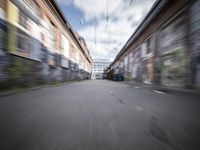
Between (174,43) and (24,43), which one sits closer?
Result: (24,43)

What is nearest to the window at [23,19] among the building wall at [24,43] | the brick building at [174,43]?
the building wall at [24,43]

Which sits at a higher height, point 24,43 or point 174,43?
point 174,43

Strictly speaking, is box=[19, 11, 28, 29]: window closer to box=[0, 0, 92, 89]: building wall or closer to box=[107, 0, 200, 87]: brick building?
box=[0, 0, 92, 89]: building wall

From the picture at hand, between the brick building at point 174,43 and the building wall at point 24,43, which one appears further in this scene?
the brick building at point 174,43

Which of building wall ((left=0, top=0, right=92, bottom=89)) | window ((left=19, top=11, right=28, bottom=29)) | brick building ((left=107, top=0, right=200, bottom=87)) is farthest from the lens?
brick building ((left=107, top=0, right=200, bottom=87))

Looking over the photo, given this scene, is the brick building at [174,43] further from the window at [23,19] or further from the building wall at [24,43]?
the window at [23,19]

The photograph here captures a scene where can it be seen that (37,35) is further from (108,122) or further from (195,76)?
(195,76)

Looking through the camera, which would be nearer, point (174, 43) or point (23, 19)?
point (23, 19)

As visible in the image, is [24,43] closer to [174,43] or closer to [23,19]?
[23,19]

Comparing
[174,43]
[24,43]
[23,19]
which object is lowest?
[24,43]

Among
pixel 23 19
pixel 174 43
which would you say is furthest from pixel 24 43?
pixel 174 43

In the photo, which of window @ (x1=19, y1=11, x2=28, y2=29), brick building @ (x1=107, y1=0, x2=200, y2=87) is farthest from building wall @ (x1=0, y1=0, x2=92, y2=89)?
brick building @ (x1=107, y1=0, x2=200, y2=87)

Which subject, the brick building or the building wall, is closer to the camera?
the building wall

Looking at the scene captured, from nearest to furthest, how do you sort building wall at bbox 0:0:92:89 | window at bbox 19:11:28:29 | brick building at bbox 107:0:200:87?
building wall at bbox 0:0:92:89 < window at bbox 19:11:28:29 < brick building at bbox 107:0:200:87
